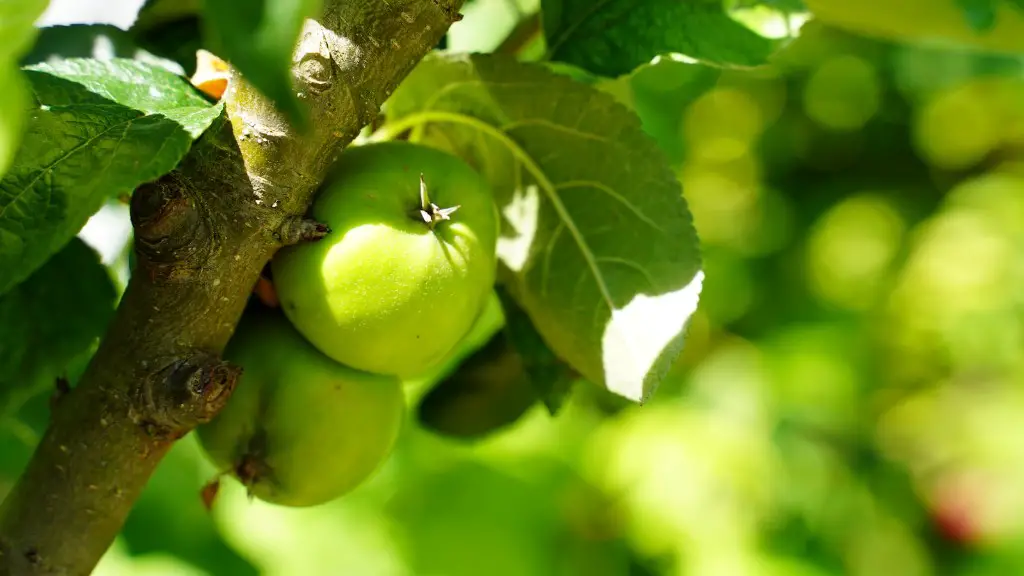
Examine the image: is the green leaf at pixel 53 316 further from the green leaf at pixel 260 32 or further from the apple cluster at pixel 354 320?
the green leaf at pixel 260 32

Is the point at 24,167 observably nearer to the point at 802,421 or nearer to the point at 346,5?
the point at 346,5

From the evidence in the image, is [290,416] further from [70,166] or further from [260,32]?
[260,32]

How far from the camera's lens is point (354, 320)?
0.42 meters

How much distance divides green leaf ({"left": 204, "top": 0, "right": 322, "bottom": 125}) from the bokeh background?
2.57 ft

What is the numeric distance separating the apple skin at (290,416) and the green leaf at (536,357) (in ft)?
0.29

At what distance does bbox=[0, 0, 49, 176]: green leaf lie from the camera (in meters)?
0.22

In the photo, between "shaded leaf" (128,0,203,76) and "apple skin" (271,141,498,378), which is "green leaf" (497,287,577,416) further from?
"shaded leaf" (128,0,203,76)

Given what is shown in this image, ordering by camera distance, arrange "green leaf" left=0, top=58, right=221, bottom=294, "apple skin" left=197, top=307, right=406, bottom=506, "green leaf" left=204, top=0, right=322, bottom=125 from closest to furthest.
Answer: "green leaf" left=204, top=0, right=322, bottom=125 → "green leaf" left=0, top=58, right=221, bottom=294 → "apple skin" left=197, top=307, right=406, bottom=506

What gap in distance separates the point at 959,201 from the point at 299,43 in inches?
76.0


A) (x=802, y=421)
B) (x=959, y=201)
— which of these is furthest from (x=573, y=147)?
(x=959, y=201)

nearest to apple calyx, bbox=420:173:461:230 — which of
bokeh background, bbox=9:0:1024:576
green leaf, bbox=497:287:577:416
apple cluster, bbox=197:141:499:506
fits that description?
apple cluster, bbox=197:141:499:506

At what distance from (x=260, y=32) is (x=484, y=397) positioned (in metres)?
0.44

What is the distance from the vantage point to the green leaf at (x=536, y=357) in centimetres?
55

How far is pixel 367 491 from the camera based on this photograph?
1.32 m
